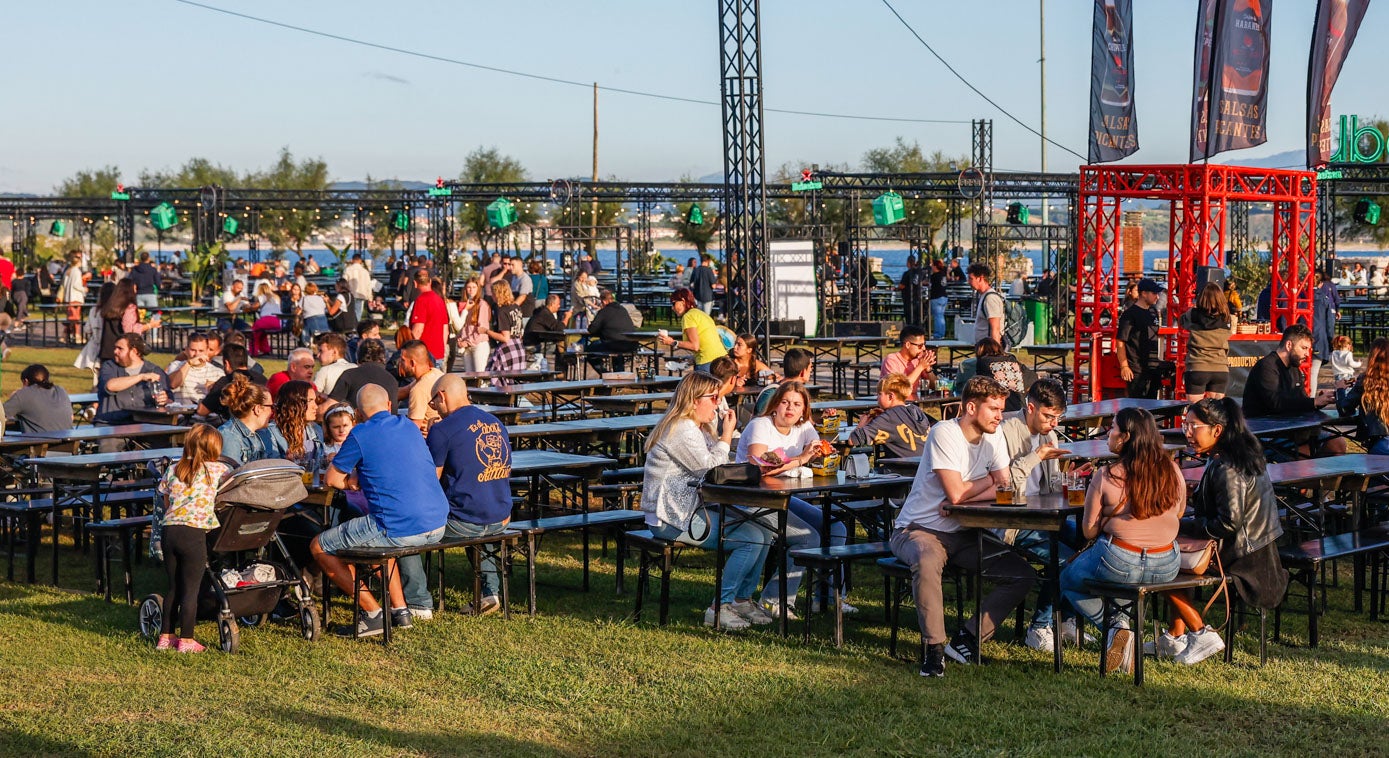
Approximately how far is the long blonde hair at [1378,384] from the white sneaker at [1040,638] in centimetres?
338

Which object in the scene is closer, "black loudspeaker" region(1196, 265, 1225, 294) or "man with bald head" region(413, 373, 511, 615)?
"man with bald head" region(413, 373, 511, 615)

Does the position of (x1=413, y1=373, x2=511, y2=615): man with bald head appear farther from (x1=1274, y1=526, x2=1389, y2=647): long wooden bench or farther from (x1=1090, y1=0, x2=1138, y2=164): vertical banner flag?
(x1=1090, y1=0, x2=1138, y2=164): vertical banner flag

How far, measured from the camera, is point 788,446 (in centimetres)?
766

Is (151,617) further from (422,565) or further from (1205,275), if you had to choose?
(1205,275)

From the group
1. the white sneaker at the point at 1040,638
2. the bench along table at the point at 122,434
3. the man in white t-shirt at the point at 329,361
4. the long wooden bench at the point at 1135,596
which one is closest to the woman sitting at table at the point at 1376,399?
the long wooden bench at the point at 1135,596

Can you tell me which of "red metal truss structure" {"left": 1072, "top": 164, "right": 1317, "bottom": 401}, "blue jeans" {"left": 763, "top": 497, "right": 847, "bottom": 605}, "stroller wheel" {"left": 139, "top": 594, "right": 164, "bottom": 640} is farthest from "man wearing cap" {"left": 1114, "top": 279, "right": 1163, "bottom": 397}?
"stroller wheel" {"left": 139, "top": 594, "right": 164, "bottom": 640}

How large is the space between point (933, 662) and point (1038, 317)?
64.0ft

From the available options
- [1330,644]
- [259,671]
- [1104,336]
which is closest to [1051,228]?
[1104,336]

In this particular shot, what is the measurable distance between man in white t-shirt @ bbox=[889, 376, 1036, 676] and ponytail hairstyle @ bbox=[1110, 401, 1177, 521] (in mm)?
586

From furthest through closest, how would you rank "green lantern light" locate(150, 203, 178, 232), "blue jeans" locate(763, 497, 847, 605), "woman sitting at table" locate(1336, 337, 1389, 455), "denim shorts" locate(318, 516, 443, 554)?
"green lantern light" locate(150, 203, 178, 232) → "woman sitting at table" locate(1336, 337, 1389, 455) → "blue jeans" locate(763, 497, 847, 605) → "denim shorts" locate(318, 516, 443, 554)

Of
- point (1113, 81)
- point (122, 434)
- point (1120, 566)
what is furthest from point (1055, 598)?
point (1113, 81)

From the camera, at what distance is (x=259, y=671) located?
6633 mm

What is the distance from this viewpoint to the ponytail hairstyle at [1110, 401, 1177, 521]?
6305 mm

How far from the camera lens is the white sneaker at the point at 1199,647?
665cm
